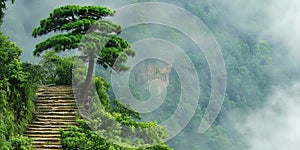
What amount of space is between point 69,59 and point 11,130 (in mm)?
2827

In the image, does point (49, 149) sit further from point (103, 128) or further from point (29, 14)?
point (29, 14)

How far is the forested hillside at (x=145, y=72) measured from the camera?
7137mm

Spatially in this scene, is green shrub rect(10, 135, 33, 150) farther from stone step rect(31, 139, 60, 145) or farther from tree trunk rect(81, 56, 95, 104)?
tree trunk rect(81, 56, 95, 104)

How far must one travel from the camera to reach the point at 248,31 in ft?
279

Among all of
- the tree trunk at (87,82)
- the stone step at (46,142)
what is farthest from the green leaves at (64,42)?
the stone step at (46,142)

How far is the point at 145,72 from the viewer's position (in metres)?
45.2

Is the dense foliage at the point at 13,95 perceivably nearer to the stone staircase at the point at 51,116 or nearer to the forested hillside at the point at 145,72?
the forested hillside at the point at 145,72

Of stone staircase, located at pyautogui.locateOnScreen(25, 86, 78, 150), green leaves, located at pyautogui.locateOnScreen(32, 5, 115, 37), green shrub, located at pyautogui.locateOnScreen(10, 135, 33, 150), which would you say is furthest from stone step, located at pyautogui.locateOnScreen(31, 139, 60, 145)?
green leaves, located at pyautogui.locateOnScreen(32, 5, 115, 37)

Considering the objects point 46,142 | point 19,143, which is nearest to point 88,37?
point 46,142

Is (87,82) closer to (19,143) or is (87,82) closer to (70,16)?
(70,16)

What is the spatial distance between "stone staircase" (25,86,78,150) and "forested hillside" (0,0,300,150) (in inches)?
5.1

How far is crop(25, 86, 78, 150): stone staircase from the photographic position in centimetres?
717

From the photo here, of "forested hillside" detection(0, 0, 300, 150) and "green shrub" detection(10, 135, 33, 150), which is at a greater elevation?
"forested hillside" detection(0, 0, 300, 150)

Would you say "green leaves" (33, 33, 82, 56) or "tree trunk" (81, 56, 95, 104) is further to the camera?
"tree trunk" (81, 56, 95, 104)
